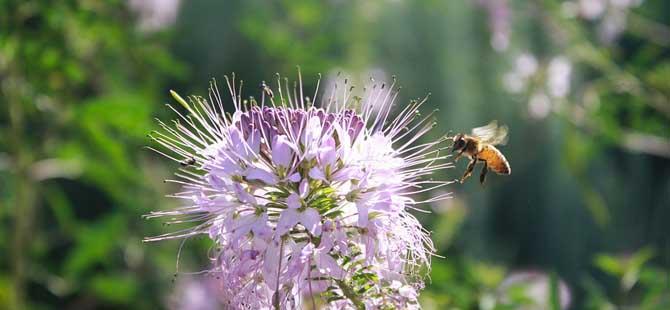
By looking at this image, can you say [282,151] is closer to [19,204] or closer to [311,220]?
[311,220]

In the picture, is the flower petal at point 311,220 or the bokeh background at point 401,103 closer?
the flower petal at point 311,220

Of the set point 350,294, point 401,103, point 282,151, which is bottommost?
point 350,294

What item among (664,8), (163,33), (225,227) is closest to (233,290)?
(225,227)

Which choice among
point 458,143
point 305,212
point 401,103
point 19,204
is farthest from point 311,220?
point 401,103

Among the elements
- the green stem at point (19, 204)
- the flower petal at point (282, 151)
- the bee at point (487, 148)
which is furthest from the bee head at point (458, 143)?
the green stem at point (19, 204)

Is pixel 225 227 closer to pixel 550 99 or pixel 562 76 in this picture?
pixel 550 99

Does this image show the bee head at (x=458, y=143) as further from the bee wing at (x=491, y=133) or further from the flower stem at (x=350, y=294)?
the flower stem at (x=350, y=294)

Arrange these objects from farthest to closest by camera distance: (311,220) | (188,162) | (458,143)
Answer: (458,143)
(188,162)
(311,220)
